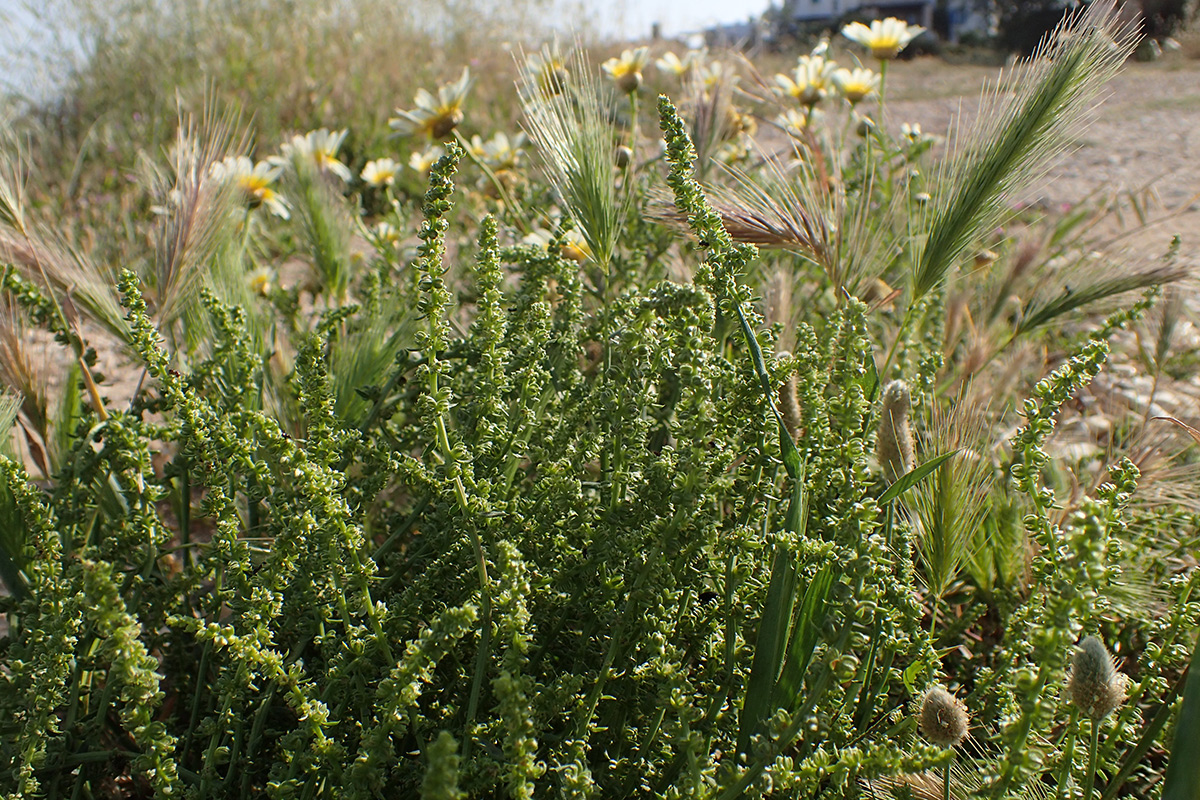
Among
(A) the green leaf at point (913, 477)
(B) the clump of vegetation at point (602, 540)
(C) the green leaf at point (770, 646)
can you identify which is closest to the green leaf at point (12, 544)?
(B) the clump of vegetation at point (602, 540)

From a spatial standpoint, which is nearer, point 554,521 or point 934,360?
point 554,521

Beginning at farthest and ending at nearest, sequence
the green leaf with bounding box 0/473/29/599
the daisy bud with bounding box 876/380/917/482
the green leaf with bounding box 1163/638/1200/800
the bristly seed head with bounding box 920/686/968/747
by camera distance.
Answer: the green leaf with bounding box 0/473/29/599
the daisy bud with bounding box 876/380/917/482
the bristly seed head with bounding box 920/686/968/747
the green leaf with bounding box 1163/638/1200/800

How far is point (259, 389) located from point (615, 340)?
64 centimetres

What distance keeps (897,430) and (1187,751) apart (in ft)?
1.45

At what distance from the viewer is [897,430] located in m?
1.10

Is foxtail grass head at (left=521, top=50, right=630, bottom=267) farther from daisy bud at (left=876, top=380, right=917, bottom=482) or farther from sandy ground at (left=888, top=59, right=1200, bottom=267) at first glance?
sandy ground at (left=888, top=59, right=1200, bottom=267)

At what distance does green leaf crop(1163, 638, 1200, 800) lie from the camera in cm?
79

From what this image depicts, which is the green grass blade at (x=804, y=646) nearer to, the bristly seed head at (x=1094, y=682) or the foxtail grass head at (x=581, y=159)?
the bristly seed head at (x=1094, y=682)

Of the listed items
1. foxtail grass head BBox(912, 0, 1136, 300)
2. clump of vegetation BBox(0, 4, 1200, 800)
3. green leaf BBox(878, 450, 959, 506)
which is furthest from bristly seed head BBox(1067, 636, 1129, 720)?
foxtail grass head BBox(912, 0, 1136, 300)

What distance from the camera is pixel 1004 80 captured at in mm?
1232

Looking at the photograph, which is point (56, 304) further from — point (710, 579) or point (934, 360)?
point (934, 360)

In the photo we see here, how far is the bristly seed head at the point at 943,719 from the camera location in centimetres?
89

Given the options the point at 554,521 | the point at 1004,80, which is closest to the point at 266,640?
the point at 554,521

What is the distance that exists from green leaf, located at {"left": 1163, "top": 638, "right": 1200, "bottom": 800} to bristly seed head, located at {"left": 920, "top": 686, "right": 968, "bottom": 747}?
0.58ft
